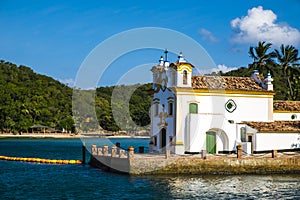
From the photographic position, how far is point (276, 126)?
131 ft

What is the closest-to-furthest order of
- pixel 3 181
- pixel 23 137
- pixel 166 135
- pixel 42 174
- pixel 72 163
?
pixel 3 181 → pixel 42 174 → pixel 166 135 → pixel 72 163 → pixel 23 137

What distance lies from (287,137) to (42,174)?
66.6 feet

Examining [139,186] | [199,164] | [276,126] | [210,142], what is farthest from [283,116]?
[139,186]

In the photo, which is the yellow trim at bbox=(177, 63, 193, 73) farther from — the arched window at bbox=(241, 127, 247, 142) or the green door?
the arched window at bbox=(241, 127, 247, 142)

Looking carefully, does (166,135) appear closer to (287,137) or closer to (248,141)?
(248,141)

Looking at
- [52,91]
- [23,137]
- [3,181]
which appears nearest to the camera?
[3,181]

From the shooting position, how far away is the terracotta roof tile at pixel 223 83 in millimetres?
40062

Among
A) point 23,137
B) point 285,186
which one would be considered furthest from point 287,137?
point 23,137

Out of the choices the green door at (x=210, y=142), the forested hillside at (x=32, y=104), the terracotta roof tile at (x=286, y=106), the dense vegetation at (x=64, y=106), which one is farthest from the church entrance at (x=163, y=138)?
the forested hillside at (x=32, y=104)

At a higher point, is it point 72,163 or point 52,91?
point 52,91

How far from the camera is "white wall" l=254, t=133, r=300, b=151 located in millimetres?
38625

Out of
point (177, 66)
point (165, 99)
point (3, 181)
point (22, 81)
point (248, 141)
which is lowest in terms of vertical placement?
point (3, 181)

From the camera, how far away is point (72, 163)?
4609 centimetres

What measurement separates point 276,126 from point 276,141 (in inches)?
57.5
